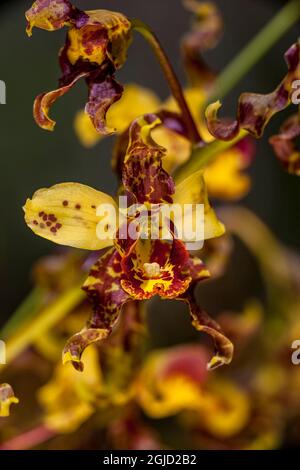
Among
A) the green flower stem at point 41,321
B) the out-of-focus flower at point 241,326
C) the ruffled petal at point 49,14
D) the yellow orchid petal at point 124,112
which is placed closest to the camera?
the ruffled petal at point 49,14

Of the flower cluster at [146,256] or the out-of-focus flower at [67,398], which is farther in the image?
the out-of-focus flower at [67,398]

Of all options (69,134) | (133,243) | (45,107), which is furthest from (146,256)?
(69,134)

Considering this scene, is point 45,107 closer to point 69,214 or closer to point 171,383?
point 69,214

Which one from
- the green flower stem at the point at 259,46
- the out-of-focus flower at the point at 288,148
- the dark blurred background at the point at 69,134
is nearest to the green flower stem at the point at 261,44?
the green flower stem at the point at 259,46

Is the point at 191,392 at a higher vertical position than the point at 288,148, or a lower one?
lower

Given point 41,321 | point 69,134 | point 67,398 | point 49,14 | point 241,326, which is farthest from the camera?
point 69,134

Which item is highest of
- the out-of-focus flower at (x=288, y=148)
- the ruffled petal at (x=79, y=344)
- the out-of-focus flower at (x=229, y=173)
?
the out-of-focus flower at (x=229, y=173)

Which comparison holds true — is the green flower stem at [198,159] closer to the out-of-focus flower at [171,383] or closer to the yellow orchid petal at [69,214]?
the yellow orchid petal at [69,214]

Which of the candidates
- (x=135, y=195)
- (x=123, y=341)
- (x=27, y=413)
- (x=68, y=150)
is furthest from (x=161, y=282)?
(x=68, y=150)
